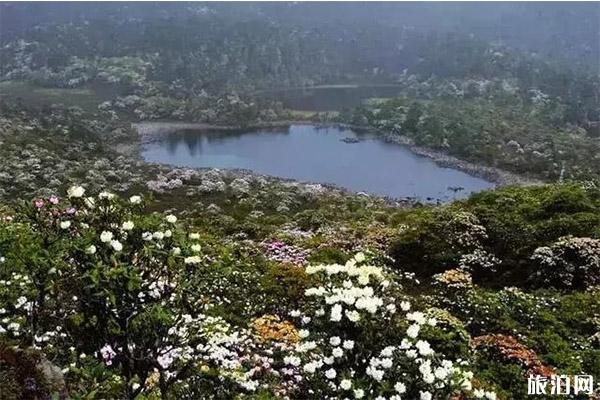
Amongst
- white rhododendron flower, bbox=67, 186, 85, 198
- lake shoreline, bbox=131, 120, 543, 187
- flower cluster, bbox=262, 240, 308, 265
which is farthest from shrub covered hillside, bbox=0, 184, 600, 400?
lake shoreline, bbox=131, 120, 543, 187

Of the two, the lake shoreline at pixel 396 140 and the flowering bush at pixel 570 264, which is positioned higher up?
the flowering bush at pixel 570 264

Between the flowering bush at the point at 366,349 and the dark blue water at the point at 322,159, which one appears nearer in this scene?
the flowering bush at the point at 366,349

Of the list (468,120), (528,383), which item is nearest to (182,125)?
(468,120)

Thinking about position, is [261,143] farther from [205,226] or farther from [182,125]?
[205,226]

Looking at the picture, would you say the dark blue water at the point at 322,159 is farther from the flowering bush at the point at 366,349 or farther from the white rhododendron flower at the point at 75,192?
the white rhododendron flower at the point at 75,192

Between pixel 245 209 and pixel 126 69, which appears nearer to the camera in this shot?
pixel 245 209

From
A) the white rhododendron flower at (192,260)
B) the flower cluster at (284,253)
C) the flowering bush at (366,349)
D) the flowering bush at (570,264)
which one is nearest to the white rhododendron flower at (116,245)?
the white rhododendron flower at (192,260)

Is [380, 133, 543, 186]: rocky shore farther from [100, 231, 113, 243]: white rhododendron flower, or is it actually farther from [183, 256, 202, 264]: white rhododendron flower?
[100, 231, 113, 243]: white rhododendron flower
